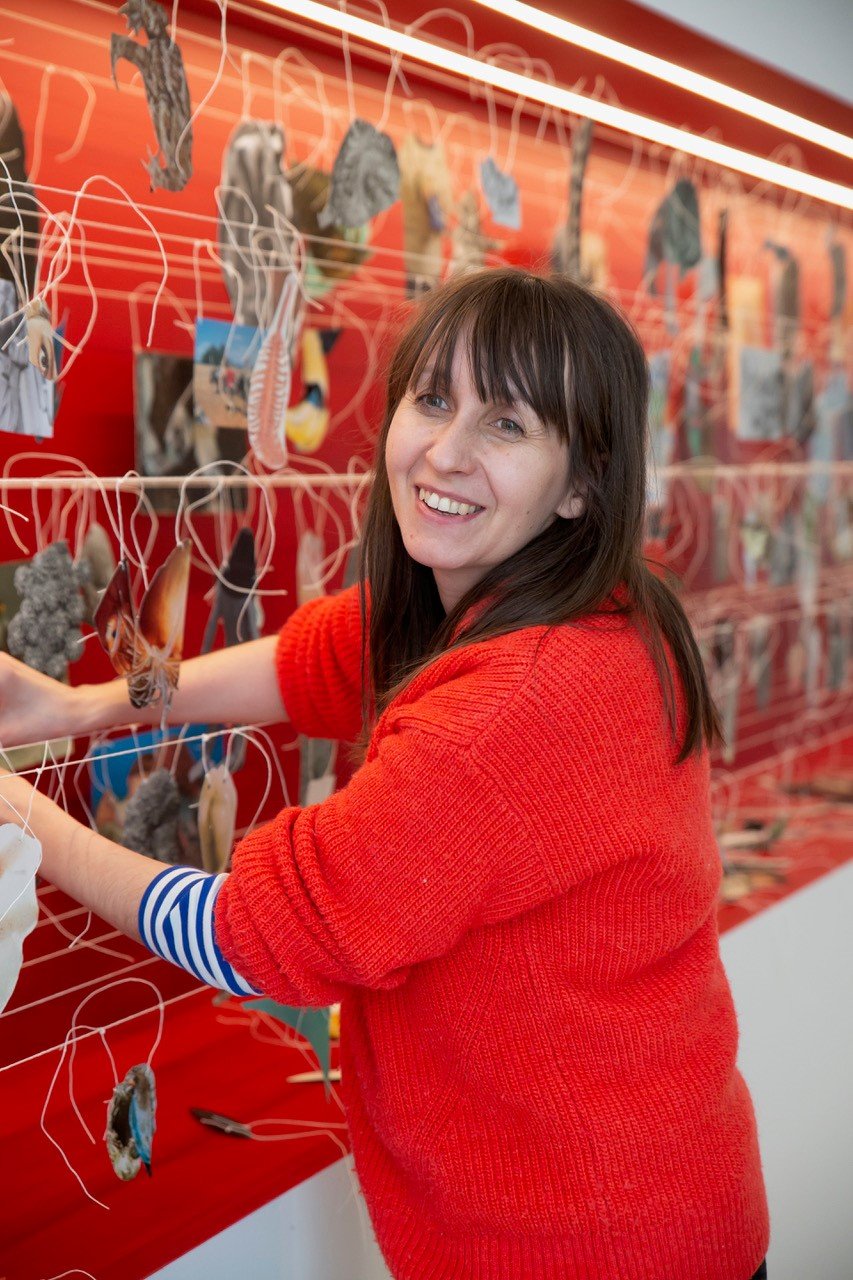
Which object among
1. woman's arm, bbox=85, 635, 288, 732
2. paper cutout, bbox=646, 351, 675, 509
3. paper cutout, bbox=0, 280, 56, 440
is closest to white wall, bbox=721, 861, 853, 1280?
paper cutout, bbox=646, 351, 675, 509

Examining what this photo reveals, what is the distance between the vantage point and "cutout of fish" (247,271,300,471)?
117cm

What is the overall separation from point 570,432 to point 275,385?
0.38 meters

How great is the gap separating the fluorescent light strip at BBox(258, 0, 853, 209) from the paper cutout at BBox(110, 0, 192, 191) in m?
0.14

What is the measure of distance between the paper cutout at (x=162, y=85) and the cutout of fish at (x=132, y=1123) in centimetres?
75

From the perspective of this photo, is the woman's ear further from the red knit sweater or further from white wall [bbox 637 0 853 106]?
white wall [bbox 637 0 853 106]

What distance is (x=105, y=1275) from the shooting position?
105cm

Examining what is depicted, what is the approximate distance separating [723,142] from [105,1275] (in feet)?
5.27

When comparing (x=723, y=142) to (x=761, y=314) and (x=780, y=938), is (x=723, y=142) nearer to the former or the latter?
(x=761, y=314)

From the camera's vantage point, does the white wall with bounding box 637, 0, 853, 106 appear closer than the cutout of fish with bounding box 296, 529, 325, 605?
No

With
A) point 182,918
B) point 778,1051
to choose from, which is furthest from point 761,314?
point 182,918

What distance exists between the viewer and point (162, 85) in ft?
3.45

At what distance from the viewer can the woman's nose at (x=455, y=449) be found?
91 cm

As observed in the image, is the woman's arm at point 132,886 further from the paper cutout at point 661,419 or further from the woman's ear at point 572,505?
the paper cutout at point 661,419

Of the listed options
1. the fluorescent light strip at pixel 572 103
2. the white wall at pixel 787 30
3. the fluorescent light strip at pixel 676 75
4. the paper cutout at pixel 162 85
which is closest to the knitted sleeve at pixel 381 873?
the paper cutout at pixel 162 85
